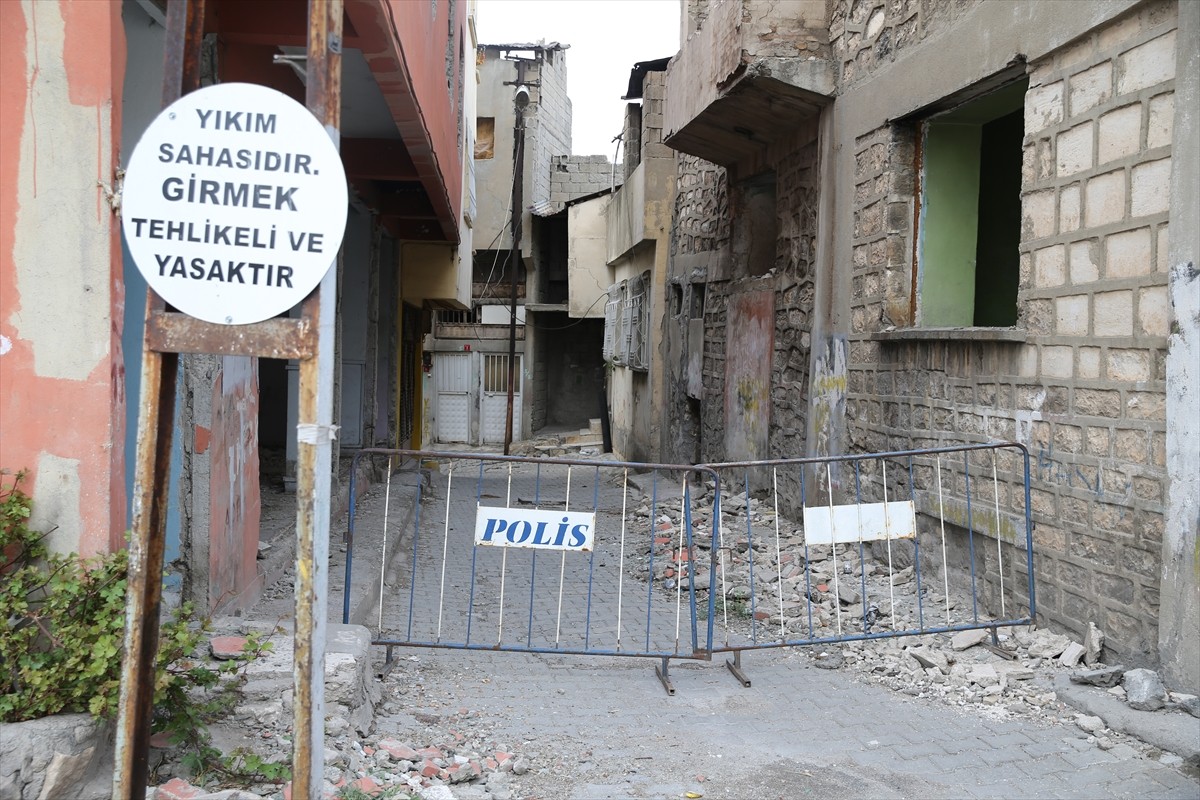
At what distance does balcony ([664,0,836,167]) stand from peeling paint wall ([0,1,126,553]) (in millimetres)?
6379

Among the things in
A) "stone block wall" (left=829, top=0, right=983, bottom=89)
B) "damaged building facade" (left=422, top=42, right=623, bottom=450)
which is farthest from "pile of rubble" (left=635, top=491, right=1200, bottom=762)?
"damaged building facade" (left=422, top=42, right=623, bottom=450)

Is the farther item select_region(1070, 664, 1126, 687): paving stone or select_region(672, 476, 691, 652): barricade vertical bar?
select_region(672, 476, 691, 652): barricade vertical bar

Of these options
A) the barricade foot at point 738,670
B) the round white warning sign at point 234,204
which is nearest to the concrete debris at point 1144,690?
the barricade foot at point 738,670

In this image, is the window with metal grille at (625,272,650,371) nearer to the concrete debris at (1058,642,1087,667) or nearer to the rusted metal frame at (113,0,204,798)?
the concrete debris at (1058,642,1087,667)

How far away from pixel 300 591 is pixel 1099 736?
3.71m

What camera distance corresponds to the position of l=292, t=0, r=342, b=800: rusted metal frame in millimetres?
2588

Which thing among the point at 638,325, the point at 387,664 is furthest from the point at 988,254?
the point at 638,325

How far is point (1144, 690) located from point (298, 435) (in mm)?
4064

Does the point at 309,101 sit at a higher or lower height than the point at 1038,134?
lower

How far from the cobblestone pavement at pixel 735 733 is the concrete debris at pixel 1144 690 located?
0.30m

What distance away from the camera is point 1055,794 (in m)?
3.87

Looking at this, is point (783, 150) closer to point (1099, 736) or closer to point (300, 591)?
point (1099, 736)

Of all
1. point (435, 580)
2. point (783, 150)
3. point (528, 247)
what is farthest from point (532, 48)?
point (435, 580)

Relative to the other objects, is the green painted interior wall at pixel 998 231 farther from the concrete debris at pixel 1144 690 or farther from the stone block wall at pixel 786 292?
the concrete debris at pixel 1144 690
